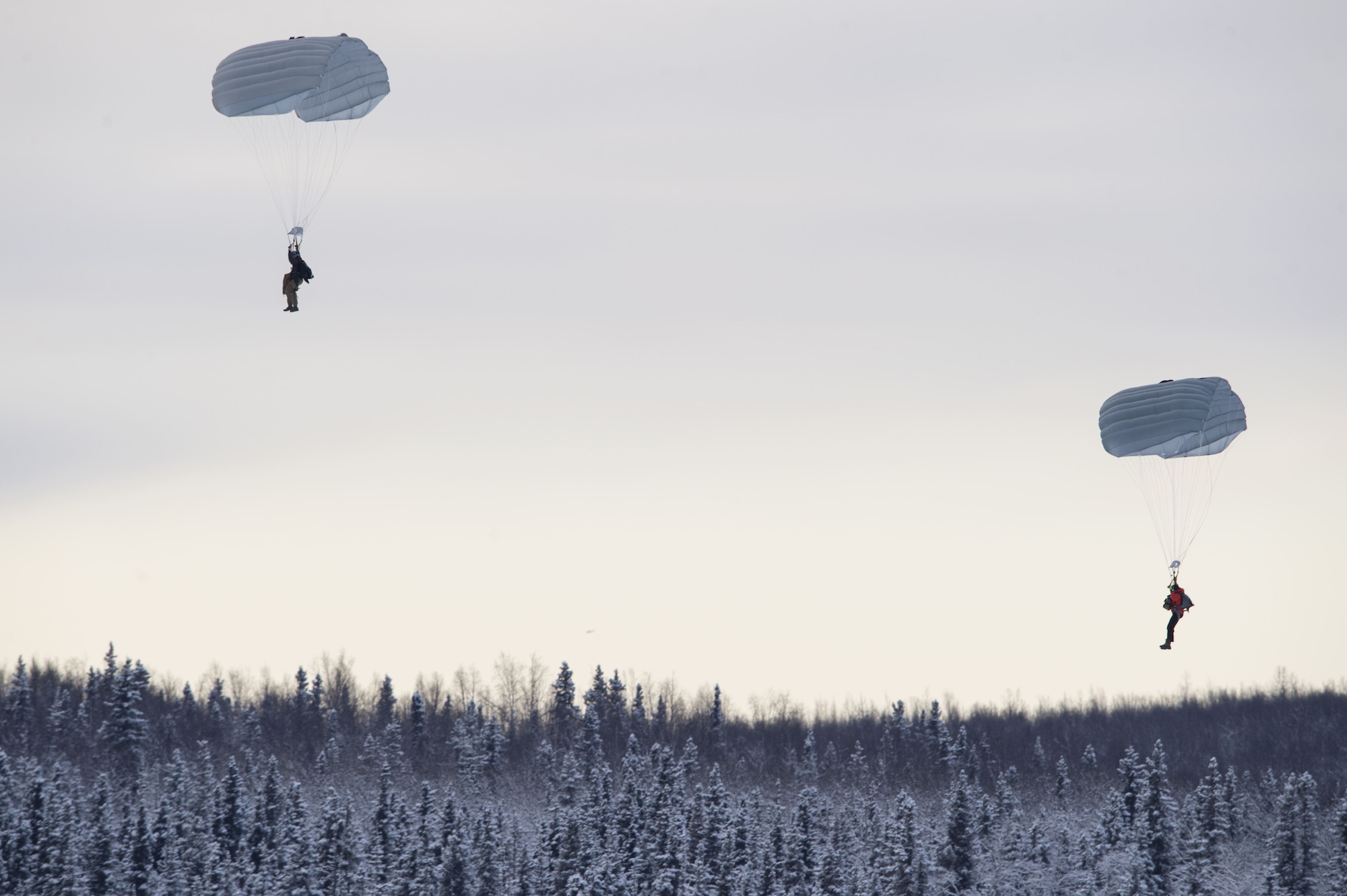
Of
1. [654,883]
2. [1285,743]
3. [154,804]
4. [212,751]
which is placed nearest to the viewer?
[654,883]

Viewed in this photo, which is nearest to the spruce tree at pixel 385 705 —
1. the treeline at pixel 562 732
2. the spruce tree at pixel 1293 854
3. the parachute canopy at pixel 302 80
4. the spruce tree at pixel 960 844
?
the treeline at pixel 562 732

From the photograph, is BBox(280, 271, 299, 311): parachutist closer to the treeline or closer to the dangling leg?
the dangling leg

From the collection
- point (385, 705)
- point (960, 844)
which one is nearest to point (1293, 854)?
point (960, 844)

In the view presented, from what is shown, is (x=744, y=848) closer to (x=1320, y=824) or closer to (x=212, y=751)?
(x=1320, y=824)

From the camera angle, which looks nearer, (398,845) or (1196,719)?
(398,845)

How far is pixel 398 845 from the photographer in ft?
268

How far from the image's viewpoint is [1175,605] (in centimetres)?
4116

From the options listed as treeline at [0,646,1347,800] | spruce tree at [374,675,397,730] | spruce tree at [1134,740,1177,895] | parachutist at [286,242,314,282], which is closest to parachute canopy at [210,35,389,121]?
parachutist at [286,242,314,282]

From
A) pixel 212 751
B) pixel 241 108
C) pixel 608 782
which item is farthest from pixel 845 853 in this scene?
pixel 212 751

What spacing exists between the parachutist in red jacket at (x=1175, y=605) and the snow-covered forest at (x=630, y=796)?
1457 inches

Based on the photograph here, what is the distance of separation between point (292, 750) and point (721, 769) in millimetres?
33911

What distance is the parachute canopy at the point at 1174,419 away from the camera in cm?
4375

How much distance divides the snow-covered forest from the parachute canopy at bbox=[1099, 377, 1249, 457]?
35.8 metres

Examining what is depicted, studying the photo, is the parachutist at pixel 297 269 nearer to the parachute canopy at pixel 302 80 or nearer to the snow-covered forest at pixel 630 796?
the parachute canopy at pixel 302 80
